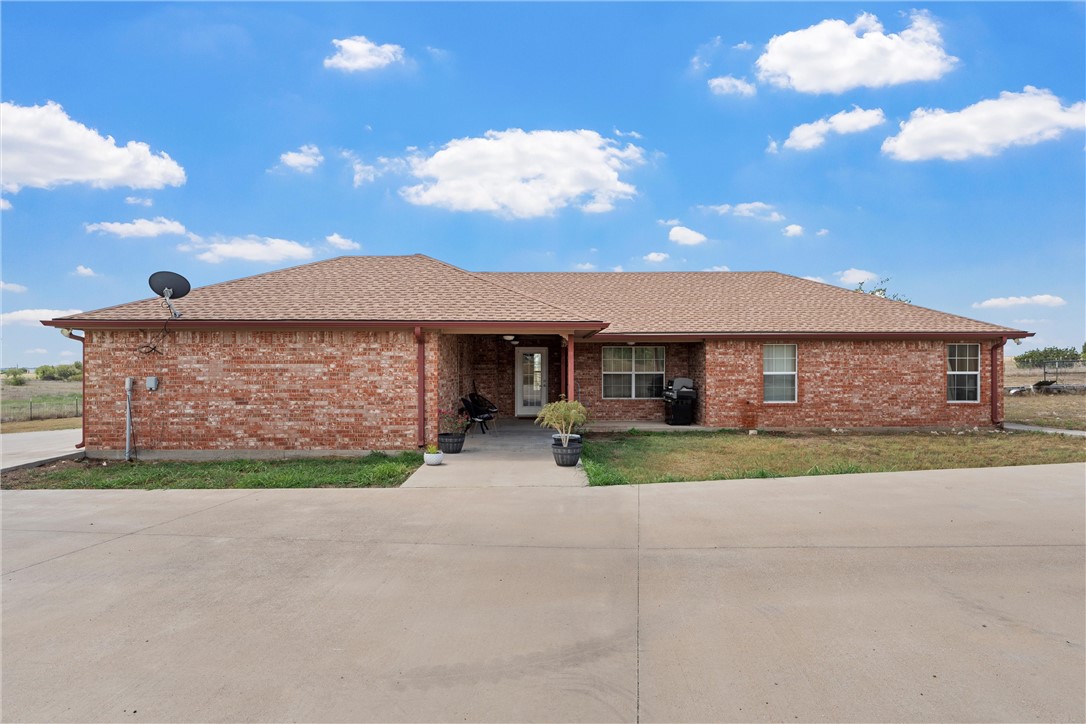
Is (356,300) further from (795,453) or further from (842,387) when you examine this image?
(842,387)

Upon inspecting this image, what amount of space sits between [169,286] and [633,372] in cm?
1120

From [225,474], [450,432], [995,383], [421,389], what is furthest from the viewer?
[995,383]

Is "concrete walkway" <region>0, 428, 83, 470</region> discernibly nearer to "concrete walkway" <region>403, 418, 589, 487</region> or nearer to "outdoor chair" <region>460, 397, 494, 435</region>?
"concrete walkway" <region>403, 418, 589, 487</region>

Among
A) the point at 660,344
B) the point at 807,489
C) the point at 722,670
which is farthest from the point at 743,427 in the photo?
the point at 722,670

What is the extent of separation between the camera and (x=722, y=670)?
3.25m

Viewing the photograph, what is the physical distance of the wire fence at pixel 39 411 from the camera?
2067 cm

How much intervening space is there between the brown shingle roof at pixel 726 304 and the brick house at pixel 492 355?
0.08 meters

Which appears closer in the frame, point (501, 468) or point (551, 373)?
point (501, 468)

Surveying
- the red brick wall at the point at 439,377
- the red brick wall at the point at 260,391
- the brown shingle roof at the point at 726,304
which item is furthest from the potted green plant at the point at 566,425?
the brown shingle roof at the point at 726,304

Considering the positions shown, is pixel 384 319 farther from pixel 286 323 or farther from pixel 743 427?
pixel 743 427

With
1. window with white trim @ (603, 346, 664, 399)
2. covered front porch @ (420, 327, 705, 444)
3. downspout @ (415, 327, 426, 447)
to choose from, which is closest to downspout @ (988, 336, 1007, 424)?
covered front porch @ (420, 327, 705, 444)

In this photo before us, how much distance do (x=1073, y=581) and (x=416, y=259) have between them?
13.7 m

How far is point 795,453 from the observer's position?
11.5m

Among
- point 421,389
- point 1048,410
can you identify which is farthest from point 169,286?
point 1048,410
